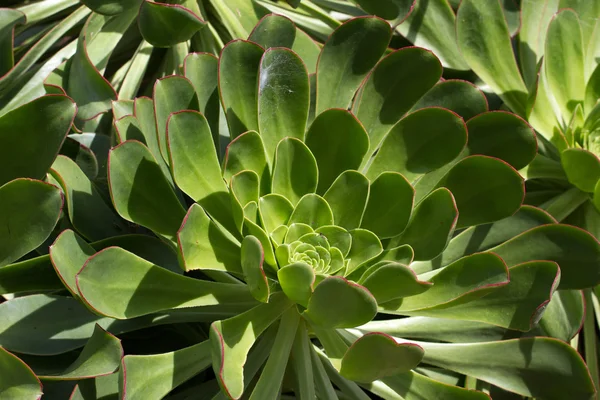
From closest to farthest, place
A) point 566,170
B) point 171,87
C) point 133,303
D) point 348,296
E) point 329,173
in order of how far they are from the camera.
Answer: point 348,296 < point 133,303 < point 171,87 < point 329,173 < point 566,170

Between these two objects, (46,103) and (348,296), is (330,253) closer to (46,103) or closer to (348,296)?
(348,296)

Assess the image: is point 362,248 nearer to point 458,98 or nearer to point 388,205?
point 388,205

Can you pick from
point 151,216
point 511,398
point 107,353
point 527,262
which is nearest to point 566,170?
point 527,262

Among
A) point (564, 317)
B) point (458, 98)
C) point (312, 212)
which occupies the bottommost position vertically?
point (564, 317)

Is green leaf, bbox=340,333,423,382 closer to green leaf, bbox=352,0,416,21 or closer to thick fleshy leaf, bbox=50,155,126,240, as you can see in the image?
thick fleshy leaf, bbox=50,155,126,240

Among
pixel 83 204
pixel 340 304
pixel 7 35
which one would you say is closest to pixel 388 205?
pixel 340 304

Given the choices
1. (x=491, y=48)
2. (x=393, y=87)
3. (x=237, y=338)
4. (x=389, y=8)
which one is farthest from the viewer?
(x=491, y=48)
